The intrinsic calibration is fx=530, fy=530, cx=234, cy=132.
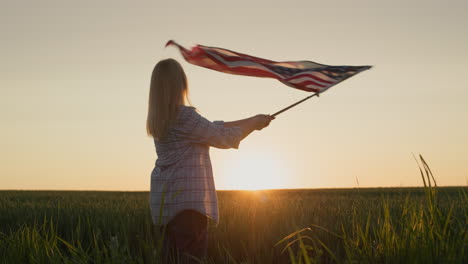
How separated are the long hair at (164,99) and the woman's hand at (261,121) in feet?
2.37

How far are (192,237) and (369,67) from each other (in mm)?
2571

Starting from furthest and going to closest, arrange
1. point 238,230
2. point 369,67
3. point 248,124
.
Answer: point 238,230 < point 369,67 < point 248,124

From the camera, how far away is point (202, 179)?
14.3 feet

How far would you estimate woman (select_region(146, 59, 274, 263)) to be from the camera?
428 centimetres

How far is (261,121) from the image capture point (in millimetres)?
4898

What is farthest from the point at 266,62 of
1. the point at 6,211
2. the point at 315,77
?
the point at 6,211

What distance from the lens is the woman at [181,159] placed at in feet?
14.0

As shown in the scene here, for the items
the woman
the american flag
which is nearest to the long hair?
the woman

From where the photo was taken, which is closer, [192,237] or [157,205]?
[192,237]

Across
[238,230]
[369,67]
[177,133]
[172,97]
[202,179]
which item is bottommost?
[238,230]

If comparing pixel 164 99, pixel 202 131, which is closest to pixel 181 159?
pixel 202 131

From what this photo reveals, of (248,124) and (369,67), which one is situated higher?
(369,67)

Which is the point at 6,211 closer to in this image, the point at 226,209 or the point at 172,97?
the point at 226,209

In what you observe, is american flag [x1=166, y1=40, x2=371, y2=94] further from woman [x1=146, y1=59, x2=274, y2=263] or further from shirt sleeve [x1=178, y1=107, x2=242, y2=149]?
shirt sleeve [x1=178, y1=107, x2=242, y2=149]
